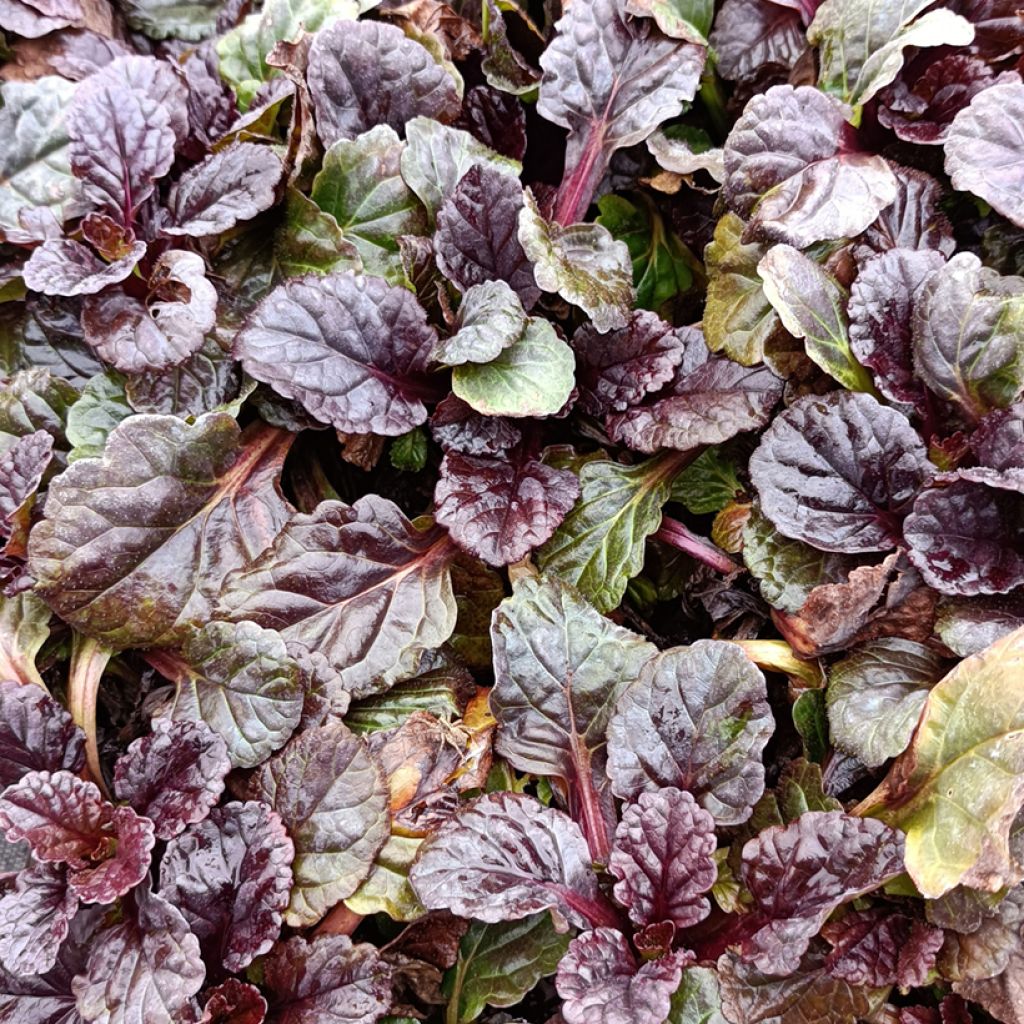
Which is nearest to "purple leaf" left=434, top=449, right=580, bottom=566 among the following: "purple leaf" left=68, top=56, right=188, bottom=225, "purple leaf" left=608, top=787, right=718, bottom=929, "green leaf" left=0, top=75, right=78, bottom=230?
"purple leaf" left=608, top=787, right=718, bottom=929

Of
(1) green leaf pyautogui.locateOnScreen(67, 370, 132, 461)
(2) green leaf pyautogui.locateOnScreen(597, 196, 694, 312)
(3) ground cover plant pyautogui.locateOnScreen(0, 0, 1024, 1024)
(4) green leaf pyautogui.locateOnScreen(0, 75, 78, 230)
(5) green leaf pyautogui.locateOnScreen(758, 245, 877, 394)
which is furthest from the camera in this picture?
(2) green leaf pyautogui.locateOnScreen(597, 196, 694, 312)

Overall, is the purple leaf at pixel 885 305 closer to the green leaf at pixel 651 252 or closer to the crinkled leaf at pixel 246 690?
the green leaf at pixel 651 252

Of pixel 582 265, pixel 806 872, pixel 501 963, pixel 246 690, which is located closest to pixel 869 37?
pixel 582 265

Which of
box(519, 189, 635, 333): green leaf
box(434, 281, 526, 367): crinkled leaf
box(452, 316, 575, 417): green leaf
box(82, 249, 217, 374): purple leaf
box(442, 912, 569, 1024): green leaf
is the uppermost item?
box(519, 189, 635, 333): green leaf

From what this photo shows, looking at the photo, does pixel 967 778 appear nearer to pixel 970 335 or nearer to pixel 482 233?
pixel 970 335

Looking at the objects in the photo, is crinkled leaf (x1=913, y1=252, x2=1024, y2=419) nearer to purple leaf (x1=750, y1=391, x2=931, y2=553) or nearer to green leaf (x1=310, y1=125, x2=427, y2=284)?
purple leaf (x1=750, y1=391, x2=931, y2=553)

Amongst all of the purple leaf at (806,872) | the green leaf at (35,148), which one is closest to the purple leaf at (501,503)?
the purple leaf at (806,872)
